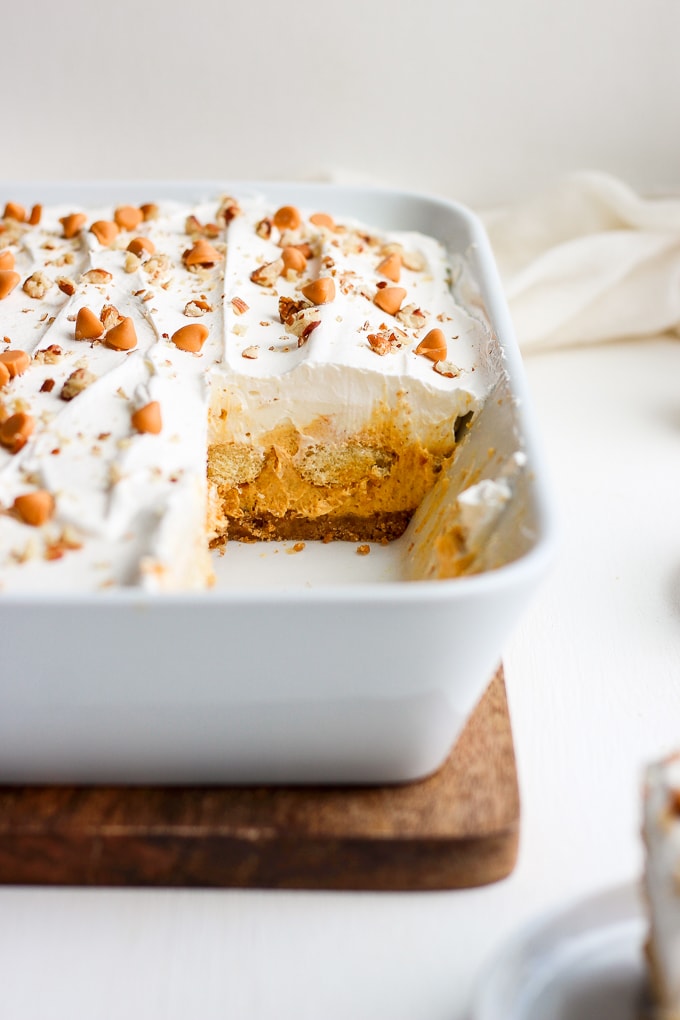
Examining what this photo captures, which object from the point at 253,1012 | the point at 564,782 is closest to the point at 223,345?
the point at 564,782

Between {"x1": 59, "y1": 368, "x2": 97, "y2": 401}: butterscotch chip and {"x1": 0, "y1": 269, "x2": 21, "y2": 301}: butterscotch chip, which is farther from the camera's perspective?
{"x1": 0, "y1": 269, "x2": 21, "y2": 301}: butterscotch chip

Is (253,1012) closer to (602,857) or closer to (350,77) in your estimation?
(602,857)

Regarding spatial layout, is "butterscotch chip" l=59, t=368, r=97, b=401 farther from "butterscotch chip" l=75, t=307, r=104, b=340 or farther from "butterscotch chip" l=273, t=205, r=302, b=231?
"butterscotch chip" l=273, t=205, r=302, b=231

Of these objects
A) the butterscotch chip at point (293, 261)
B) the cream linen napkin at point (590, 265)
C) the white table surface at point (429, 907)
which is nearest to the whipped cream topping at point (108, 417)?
the butterscotch chip at point (293, 261)

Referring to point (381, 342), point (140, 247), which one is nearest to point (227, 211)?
point (140, 247)

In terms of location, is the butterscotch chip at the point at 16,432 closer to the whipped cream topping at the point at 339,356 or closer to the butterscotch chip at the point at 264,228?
the whipped cream topping at the point at 339,356

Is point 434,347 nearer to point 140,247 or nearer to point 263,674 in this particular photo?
point 140,247

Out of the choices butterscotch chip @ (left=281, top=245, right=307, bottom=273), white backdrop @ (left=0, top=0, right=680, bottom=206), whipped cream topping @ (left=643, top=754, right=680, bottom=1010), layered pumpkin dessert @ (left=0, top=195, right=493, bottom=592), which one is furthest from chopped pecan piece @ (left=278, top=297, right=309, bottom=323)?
whipped cream topping @ (left=643, top=754, right=680, bottom=1010)
